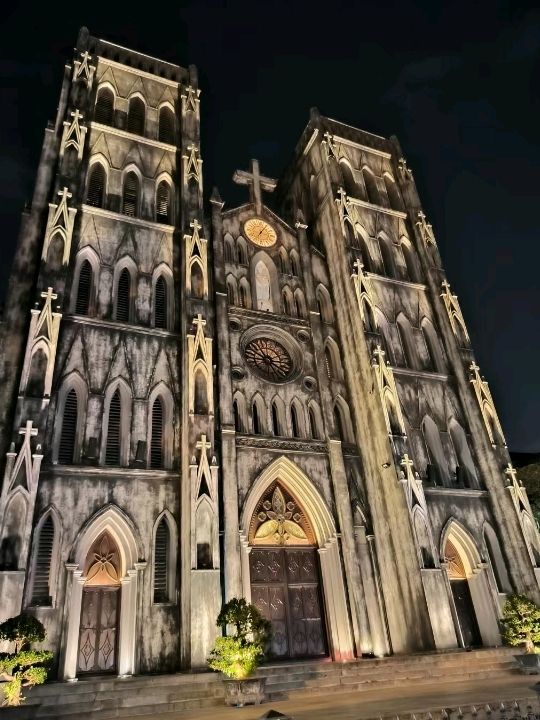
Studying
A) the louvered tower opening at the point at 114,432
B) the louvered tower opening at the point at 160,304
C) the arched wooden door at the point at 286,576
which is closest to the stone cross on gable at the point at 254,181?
the louvered tower opening at the point at 160,304

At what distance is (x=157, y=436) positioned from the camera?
1720 cm

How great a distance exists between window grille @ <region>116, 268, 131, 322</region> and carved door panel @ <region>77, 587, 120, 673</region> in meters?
9.10

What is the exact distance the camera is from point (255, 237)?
2384 centimetres

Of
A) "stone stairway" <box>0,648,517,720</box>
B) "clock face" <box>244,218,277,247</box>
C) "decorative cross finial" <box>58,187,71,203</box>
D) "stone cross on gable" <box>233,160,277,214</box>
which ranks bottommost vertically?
→ "stone stairway" <box>0,648,517,720</box>

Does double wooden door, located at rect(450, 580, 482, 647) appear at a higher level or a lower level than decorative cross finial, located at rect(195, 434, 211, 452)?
lower

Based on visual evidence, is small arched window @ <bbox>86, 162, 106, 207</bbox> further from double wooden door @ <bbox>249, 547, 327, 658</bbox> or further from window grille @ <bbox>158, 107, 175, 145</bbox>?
double wooden door @ <bbox>249, 547, 327, 658</bbox>

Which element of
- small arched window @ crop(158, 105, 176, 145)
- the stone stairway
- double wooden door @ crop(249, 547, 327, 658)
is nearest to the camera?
the stone stairway

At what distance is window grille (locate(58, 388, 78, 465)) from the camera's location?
15547mm

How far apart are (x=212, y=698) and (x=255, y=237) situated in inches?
709

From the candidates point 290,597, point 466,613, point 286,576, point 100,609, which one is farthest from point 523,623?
point 100,609

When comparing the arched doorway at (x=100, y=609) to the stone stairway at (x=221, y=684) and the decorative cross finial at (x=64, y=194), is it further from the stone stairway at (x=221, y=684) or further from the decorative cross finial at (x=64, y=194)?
the decorative cross finial at (x=64, y=194)

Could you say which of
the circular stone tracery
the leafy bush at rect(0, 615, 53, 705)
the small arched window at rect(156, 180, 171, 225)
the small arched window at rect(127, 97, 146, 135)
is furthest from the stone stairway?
the small arched window at rect(127, 97, 146, 135)

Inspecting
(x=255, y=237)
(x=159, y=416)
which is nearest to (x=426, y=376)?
(x=255, y=237)

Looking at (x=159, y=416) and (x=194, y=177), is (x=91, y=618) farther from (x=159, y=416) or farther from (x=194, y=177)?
(x=194, y=177)
